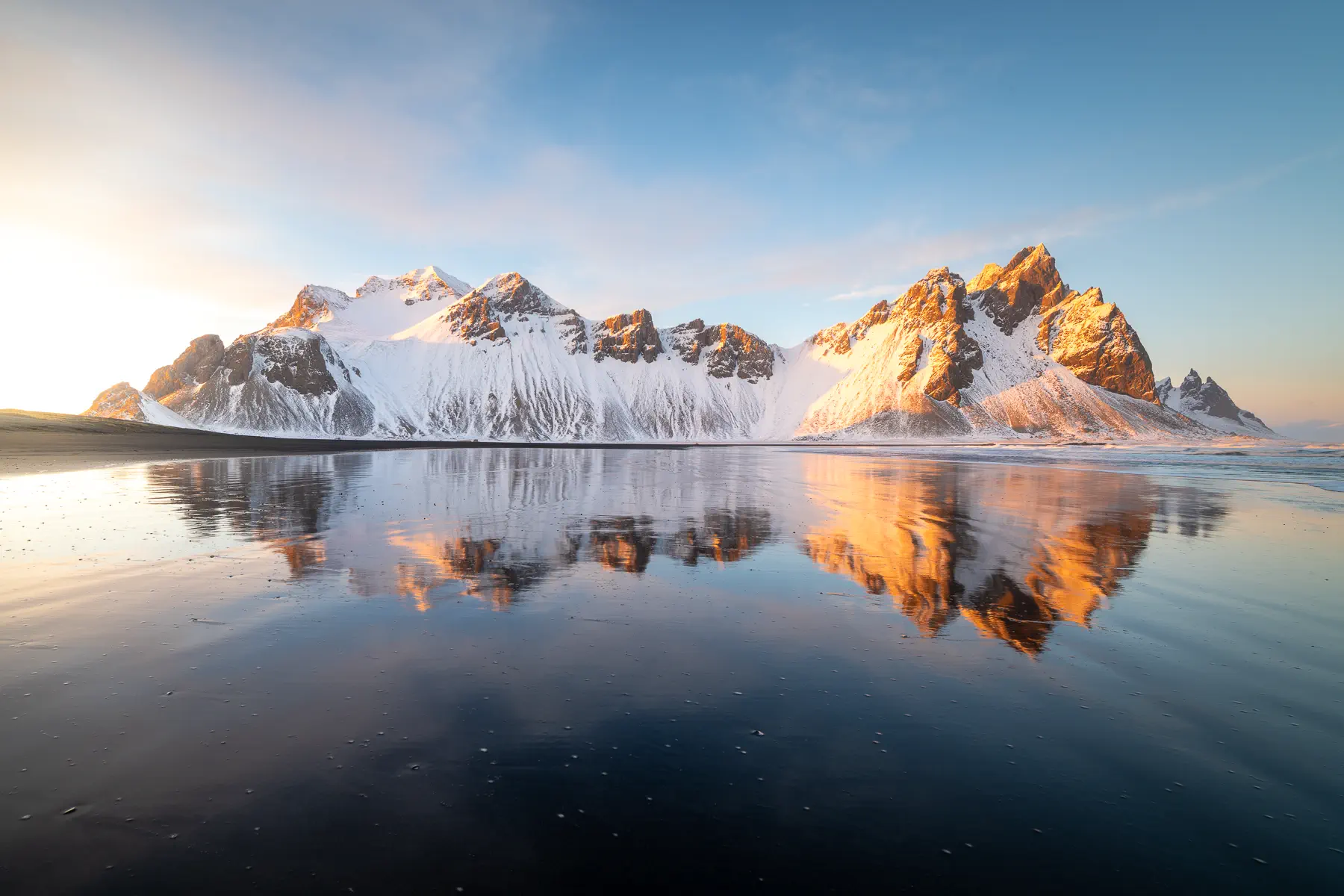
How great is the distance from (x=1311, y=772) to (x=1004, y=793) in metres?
3.63

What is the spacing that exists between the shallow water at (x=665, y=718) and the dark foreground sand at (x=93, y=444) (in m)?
46.7

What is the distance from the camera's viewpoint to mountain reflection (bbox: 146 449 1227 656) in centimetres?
1358

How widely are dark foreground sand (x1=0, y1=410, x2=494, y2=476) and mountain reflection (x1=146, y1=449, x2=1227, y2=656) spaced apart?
19.5 m

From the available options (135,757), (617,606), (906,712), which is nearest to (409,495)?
(617,606)

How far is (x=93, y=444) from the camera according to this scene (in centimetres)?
7850

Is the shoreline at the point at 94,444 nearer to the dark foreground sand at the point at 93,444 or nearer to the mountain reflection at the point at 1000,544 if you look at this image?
the dark foreground sand at the point at 93,444

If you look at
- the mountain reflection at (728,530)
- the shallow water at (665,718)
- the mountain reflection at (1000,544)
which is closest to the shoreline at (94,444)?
the mountain reflection at (728,530)

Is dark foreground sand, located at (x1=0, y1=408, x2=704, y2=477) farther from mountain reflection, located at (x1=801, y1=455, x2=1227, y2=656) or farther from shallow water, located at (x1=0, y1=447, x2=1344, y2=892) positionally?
mountain reflection, located at (x1=801, y1=455, x2=1227, y2=656)

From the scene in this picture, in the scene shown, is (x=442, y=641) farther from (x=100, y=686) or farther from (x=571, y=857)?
(x=571, y=857)

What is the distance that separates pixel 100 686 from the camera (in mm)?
8234

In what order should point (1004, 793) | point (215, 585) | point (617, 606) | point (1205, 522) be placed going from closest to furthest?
point (1004, 793), point (617, 606), point (215, 585), point (1205, 522)

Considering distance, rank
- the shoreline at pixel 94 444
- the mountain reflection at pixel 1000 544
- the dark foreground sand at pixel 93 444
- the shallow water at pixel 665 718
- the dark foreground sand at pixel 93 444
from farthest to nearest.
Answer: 1. the dark foreground sand at pixel 93 444
2. the dark foreground sand at pixel 93 444
3. the shoreline at pixel 94 444
4. the mountain reflection at pixel 1000 544
5. the shallow water at pixel 665 718

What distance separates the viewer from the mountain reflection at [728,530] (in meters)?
13.6

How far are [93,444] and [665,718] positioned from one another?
4031 inches
